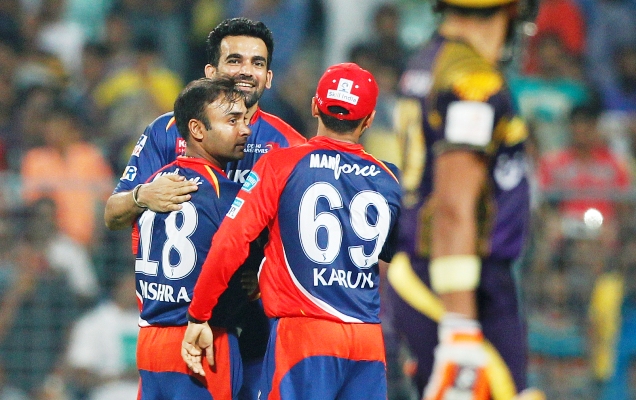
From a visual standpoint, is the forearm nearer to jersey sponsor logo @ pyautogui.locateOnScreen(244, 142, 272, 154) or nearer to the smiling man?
the smiling man

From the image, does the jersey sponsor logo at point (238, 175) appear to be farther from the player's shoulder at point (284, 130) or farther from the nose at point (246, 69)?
the nose at point (246, 69)

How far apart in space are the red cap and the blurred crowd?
1676mm

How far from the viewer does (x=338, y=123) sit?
455cm

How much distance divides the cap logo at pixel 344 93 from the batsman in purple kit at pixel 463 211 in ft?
1.61

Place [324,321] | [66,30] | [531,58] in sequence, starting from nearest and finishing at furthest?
[324,321]
[531,58]
[66,30]

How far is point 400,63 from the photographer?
10.8 meters

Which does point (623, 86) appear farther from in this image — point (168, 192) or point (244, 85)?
point (168, 192)

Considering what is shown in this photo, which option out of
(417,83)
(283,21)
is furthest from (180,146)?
(283,21)

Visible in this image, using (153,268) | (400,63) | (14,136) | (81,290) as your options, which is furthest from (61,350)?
(400,63)

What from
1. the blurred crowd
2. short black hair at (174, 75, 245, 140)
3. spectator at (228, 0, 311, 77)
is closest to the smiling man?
short black hair at (174, 75, 245, 140)

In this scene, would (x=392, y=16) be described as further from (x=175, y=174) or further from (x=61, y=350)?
(x=175, y=174)

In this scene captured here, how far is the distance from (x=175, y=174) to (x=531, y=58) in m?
6.83

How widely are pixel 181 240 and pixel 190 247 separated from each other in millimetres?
50

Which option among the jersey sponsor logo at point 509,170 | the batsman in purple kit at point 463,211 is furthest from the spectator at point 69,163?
the jersey sponsor logo at point 509,170
